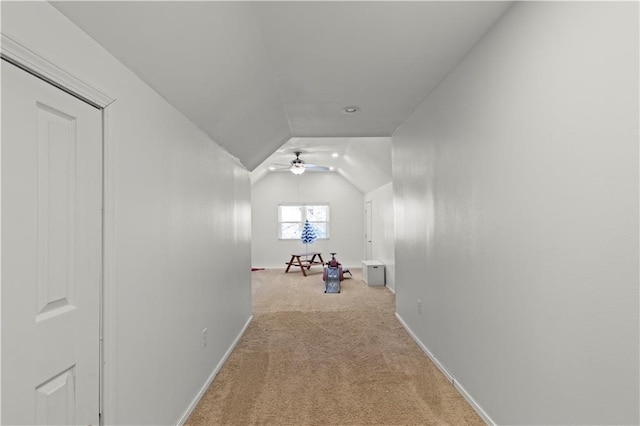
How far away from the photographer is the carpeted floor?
7.32 ft

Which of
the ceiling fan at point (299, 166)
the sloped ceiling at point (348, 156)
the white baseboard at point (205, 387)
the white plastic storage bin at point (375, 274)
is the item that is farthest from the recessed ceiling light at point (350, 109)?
the white plastic storage bin at point (375, 274)

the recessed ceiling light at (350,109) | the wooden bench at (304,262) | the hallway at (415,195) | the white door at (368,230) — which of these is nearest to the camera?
the hallway at (415,195)

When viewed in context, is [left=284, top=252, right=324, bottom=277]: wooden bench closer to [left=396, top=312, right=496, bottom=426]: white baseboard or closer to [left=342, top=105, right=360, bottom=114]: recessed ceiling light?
[left=396, top=312, right=496, bottom=426]: white baseboard

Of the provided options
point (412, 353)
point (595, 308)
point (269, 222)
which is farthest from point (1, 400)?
point (269, 222)

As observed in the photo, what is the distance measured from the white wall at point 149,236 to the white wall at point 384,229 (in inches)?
156

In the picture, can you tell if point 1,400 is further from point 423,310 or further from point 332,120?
point 332,120

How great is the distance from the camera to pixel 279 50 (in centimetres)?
221

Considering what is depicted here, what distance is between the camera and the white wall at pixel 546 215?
117cm

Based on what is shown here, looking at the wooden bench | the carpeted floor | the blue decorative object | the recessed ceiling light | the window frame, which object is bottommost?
the carpeted floor

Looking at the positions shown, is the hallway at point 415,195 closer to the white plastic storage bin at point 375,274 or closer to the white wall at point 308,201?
the white plastic storage bin at point 375,274

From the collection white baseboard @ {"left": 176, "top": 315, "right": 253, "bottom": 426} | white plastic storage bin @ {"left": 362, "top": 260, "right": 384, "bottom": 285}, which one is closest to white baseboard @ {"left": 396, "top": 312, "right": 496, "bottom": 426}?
white baseboard @ {"left": 176, "top": 315, "right": 253, "bottom": 426}

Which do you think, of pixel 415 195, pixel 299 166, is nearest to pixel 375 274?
pixel 299 166

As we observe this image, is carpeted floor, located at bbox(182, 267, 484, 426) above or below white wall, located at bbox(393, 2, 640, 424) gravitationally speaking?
below

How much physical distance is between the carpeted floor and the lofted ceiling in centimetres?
191
